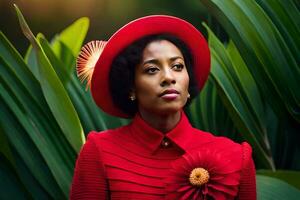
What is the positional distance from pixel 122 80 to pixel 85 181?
138 millimetres

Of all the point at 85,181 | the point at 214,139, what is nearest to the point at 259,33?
the point at 214,139

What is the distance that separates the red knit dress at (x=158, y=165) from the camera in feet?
3.02

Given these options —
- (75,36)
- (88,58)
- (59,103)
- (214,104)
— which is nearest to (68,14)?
(75,36)

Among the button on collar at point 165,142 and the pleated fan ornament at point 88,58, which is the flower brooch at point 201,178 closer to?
the button on collar at point 165,142

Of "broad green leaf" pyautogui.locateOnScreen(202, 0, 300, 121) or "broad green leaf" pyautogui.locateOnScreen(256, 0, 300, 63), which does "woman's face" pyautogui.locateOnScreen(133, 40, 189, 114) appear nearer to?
"broad green leaf" pyautogui.locateOnScreen(202, 0, 300, 121)

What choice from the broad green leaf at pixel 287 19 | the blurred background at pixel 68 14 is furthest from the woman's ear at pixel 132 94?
the blurred background at pixel 68 14

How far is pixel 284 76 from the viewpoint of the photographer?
1.28 m

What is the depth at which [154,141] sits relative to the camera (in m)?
0.96

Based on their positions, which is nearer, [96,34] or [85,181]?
[85,181]

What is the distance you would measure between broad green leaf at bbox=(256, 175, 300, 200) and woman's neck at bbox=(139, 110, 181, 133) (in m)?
0.22

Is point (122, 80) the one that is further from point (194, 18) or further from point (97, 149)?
point (194, 18)

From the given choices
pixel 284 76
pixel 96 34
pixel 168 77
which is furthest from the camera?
pixel 96 34

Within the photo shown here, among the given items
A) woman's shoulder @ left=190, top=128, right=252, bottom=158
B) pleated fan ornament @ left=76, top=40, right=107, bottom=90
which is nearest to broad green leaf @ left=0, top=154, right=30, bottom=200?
pleated fan ornament @ left=76, top=40, right=107, bottom=90

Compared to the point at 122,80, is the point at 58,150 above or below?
below
